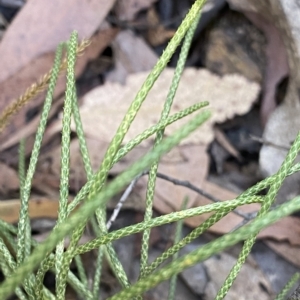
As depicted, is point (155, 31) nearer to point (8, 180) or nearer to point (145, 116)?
point (145, 116)

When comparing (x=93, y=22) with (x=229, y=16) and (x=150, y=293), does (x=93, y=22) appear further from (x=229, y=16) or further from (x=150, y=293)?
(x=150, y=293)

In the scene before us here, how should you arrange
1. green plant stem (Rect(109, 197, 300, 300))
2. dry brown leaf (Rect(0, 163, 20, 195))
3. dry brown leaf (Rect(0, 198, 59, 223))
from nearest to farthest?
green plant stem (Rect(109, 197, 300, 300)), dry brown leaf (Rect(0, 198, 59, 223)), dry brown leaf (Rect(0, 163, 20, 195))

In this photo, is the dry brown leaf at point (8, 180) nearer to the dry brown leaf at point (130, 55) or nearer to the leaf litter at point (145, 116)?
the leaf litter at point (145, 116)

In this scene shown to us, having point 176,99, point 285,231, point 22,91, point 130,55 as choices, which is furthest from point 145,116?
point 285,231

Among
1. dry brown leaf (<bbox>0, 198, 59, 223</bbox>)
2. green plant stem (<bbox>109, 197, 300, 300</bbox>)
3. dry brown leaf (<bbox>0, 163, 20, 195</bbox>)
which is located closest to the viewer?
green plant stem (<bbox>109, 197, 300, 300</bbox>)

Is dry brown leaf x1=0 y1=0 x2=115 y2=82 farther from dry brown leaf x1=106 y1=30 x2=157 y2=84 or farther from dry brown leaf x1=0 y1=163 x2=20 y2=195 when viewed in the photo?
dry brown leaf x1=0 y1=163 x2=20 y2=195

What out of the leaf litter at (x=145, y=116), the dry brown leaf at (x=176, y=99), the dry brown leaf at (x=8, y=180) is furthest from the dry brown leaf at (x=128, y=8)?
the dry brown leaf at (x=8, y=180)

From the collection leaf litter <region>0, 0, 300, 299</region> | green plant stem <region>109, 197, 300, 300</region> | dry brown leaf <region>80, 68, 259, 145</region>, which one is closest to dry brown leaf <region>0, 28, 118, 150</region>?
leaf litter <region>0, 0, 300, 299</region>
